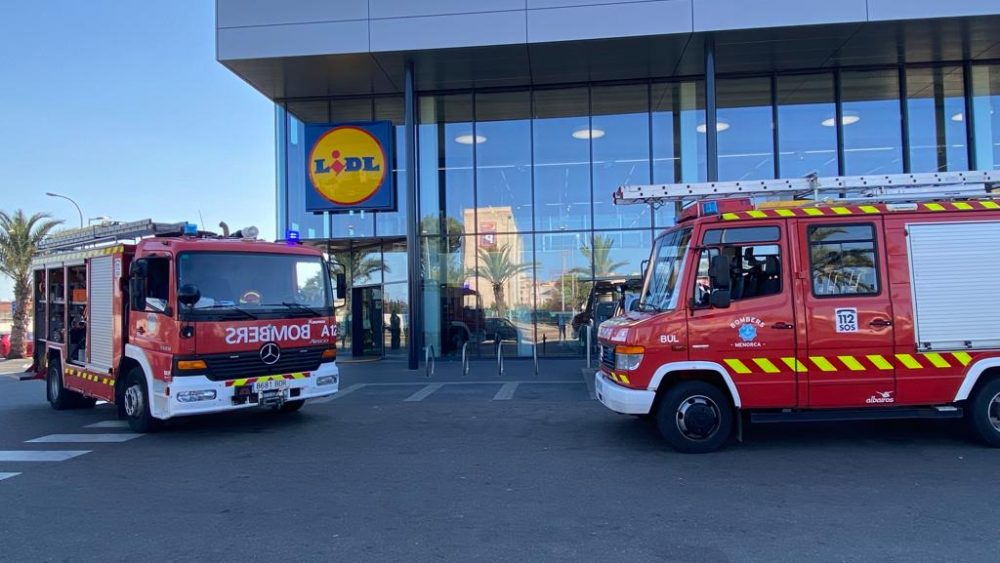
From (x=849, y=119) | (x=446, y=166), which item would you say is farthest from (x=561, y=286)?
(x=849, y=119)

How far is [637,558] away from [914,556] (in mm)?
1820

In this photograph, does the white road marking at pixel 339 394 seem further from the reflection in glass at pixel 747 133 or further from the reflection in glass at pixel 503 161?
the reflection in glass at pixel 747 133

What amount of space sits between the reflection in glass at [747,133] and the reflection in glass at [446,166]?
23.7 ft

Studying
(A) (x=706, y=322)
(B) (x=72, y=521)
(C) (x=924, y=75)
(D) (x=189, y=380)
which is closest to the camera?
(B) (x=72, y=521)

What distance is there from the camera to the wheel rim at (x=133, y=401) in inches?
355

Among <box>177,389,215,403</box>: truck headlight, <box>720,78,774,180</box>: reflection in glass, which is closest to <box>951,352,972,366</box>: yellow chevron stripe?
<box>177,389,215,403</box>: truck headlight

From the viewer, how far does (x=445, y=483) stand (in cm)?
641

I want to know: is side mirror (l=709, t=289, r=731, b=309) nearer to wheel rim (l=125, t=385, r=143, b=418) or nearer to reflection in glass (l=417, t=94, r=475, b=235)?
wheel rim (l=125, t=385, r=143, b=418)

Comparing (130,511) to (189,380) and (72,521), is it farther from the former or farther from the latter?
(189,380)

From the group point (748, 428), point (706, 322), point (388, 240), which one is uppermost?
point (388, 240)

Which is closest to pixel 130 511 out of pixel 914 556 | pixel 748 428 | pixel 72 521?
pixel 72 521

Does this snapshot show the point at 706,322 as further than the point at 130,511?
Yes

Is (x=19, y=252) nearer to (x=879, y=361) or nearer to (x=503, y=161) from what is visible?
(x=503, y=161)

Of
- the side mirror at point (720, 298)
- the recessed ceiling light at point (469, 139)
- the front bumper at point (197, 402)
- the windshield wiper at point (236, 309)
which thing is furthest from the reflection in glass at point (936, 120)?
the front bumper at point (197, 402)
